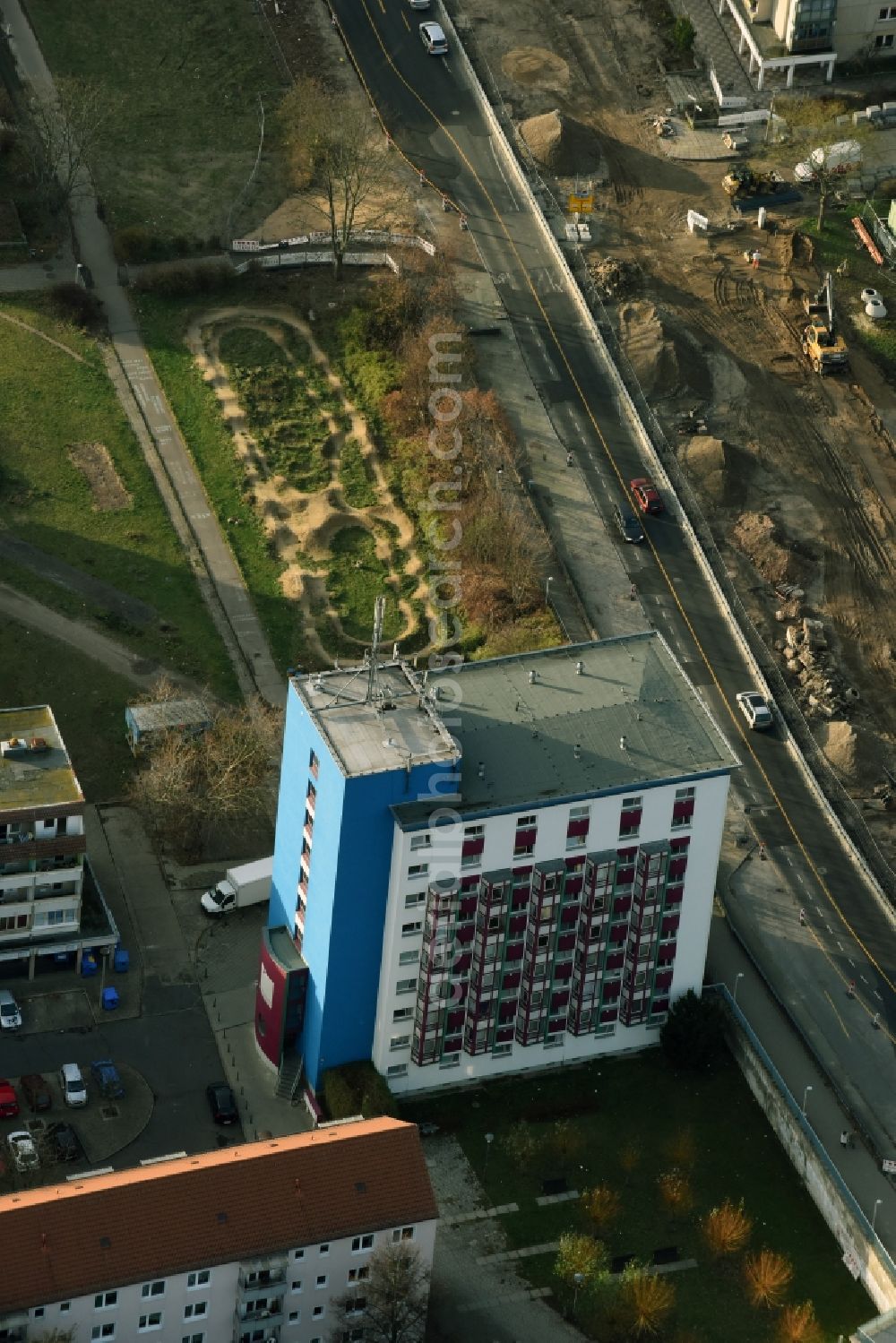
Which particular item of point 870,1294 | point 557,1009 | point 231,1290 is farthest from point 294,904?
point 870,1294

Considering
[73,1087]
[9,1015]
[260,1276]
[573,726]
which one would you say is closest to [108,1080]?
[73,1087]

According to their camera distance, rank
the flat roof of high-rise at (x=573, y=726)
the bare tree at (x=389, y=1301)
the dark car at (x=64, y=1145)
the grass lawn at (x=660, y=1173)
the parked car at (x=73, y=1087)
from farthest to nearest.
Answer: the parked car at (x=73, y=1087) < the dark car at (x=64, y=1145) < the flat roof of high-rise at (x=573, y=726) < the grass lawn at (x=660, y=1173) < the bare tree at (x=389, y=1301)

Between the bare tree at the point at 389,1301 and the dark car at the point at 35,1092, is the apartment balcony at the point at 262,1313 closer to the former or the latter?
the bare tree at the point at 389,1301

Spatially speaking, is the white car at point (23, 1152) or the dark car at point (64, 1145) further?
the dark car at point (64, 1145)

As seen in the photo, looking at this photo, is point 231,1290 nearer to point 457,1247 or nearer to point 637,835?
point 457,1247

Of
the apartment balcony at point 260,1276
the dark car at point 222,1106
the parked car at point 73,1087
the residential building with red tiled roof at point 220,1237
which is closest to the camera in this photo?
the residential building with red tiled roof at point 220,1237

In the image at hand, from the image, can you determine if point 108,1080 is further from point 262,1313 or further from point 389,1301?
point 389,1301

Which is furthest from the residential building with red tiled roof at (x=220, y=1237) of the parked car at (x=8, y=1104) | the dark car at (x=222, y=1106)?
the parked car at (x=8, y=1104)

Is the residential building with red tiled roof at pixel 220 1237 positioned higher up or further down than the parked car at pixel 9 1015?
higher up
